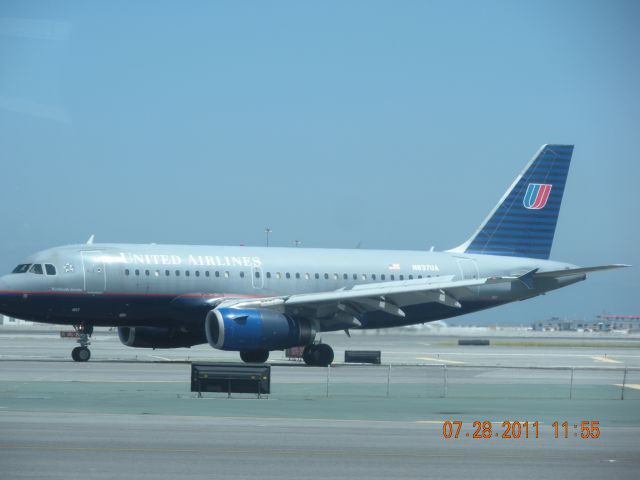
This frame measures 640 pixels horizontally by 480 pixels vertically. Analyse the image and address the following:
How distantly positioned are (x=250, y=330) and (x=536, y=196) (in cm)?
1755

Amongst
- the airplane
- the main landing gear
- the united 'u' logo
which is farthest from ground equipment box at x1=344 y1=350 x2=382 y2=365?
the united 'u' logo

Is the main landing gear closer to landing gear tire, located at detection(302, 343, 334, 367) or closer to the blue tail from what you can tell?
landing gear tire, located at detection(302, 343, 334, 367)

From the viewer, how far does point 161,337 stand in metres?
43.4

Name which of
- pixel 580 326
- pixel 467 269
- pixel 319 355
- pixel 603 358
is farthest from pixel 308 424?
pixel 580 326

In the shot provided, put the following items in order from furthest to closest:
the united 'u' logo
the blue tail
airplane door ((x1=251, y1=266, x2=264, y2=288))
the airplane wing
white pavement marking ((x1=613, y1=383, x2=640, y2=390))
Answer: the united 'u' logo < the blue tail < airplane door ((x1=251, y1=266, x2=264, y2=288)) < the airplane wing < white pavement marking ((x1=613, y1=383, x2=640, y2=390))

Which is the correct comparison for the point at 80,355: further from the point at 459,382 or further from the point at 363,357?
the point at 459,382

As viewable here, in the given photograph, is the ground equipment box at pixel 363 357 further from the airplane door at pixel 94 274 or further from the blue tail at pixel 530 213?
the airplane door at pixel 94 274

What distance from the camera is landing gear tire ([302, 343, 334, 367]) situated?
138 ft

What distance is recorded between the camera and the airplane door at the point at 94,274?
40.5 m

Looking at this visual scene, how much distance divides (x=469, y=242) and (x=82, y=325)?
17440 millimetres

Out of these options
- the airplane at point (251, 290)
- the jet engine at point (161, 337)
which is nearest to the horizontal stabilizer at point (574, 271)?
the airplane at point (251, 290)

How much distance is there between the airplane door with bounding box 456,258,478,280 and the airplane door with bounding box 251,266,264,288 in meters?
8.86

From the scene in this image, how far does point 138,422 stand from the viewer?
2148cm

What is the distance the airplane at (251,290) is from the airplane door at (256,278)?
0.04 metres
